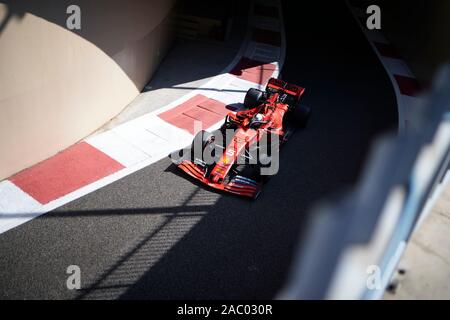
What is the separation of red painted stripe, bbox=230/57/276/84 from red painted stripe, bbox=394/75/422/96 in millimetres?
4529

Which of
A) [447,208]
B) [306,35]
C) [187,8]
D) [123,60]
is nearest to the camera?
[447,208]

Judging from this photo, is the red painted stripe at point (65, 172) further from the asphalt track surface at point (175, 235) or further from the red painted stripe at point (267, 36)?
the red painted stripe at point (267, 36)

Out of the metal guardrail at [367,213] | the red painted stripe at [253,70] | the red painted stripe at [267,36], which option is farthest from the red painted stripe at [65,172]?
the red painted stripe at [267,36]

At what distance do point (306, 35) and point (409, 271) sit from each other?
15.1 meters

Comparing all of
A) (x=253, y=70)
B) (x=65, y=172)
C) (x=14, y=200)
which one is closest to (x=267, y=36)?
(x=253, y=70)

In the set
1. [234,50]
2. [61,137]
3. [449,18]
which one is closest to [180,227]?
[61,137]

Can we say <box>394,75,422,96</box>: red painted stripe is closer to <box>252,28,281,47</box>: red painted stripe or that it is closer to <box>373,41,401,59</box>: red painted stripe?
<box>373,41,401,59</box>: red painted stripe

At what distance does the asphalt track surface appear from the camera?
564 centimetres

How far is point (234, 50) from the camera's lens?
47.7ft

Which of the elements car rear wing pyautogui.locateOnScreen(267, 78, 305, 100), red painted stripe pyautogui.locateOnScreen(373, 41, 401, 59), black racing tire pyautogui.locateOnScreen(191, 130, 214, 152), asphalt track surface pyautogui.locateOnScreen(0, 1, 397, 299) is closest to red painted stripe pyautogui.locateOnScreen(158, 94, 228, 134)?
black racing tire pyautogui.locateOnScreen(191, 130, 214, 152)

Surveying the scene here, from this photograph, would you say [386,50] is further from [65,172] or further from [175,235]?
[65,172]

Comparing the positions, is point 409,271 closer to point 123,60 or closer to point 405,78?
point 123,60

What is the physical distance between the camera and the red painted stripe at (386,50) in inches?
613

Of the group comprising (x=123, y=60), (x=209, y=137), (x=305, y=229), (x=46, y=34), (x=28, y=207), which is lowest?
(x=28, y=207)
